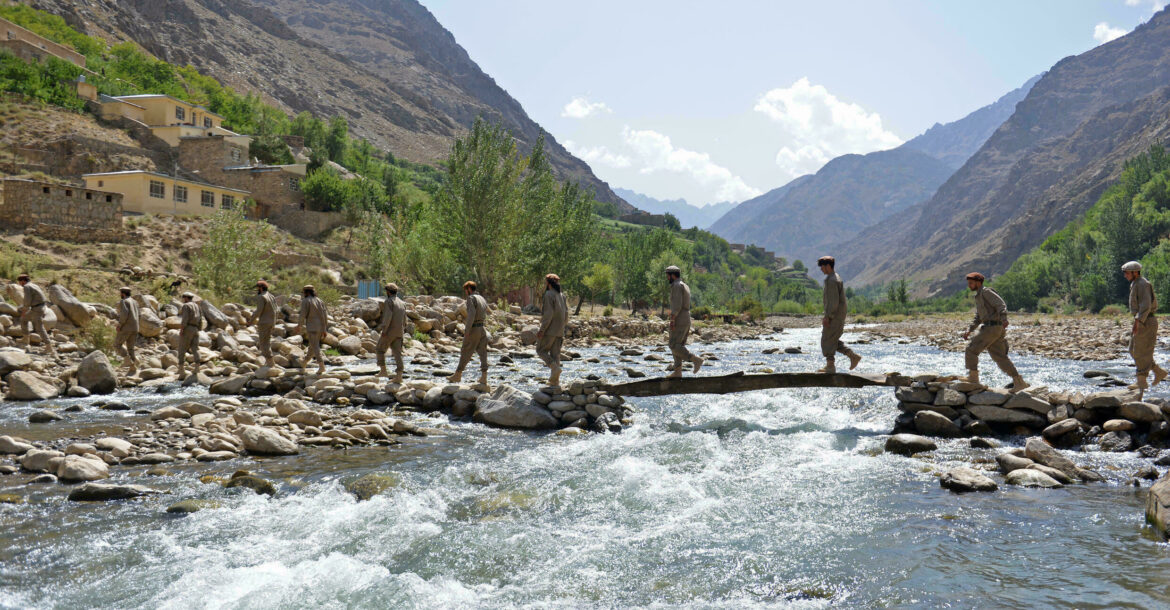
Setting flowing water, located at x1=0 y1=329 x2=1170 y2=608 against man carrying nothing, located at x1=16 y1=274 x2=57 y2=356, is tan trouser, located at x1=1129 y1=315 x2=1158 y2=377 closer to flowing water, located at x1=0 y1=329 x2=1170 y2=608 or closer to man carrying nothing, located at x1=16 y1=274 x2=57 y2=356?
flowing water, located at x1=0 y1=329 x2=1170 y2=608

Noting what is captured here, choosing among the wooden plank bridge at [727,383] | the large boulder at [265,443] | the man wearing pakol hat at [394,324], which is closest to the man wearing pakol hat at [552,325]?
the wooden plank bridge at [727,383]

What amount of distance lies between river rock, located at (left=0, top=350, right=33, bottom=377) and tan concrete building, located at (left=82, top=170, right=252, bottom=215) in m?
29.0

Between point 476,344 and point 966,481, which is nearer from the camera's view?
point 966,481

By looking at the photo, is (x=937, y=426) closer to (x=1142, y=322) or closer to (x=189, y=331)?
(x=1142, y=322)

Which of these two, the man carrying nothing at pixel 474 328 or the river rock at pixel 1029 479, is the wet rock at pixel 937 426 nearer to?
the river rock at pixel 1029 479

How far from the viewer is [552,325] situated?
42.2 ft

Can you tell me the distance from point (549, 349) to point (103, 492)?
730 cm

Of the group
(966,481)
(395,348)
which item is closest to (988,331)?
(966,481)

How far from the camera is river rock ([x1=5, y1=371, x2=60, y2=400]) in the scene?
1395 cm

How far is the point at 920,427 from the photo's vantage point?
1150 cm

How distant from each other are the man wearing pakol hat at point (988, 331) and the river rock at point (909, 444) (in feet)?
6.15

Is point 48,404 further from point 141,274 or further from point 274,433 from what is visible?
point 141,274

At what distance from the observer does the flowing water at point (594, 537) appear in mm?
5691

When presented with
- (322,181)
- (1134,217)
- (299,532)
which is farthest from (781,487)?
(1134,217)
